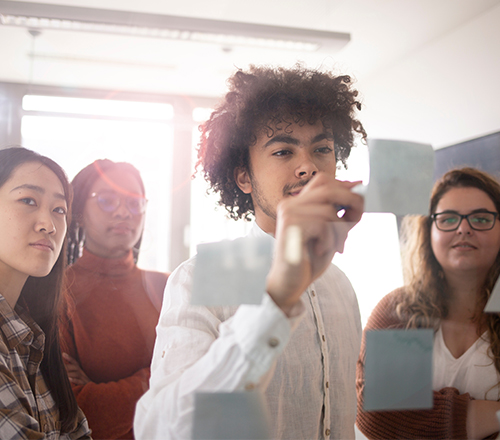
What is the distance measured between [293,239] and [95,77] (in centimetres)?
69

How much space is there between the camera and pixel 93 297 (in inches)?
22.2

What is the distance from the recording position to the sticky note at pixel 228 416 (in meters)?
0.35

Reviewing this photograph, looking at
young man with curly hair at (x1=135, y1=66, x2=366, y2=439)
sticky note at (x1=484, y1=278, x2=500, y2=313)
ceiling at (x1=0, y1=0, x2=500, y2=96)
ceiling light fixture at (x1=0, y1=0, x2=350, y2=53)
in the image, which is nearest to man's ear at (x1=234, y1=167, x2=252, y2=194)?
young man with curly hair at (x1=135, y1=66, x2=366, y2=439)

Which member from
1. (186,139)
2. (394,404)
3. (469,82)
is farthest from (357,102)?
(394,404)

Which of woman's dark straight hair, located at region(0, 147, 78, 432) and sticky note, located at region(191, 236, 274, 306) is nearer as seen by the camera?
sticky note, located at region(191, 236, 274, 306)

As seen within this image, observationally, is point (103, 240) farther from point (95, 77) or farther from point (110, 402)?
point (95, 77)

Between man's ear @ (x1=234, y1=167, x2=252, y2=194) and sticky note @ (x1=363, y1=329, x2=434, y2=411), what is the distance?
237mm

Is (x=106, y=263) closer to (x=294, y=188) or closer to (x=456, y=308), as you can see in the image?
(x=294, y=188)

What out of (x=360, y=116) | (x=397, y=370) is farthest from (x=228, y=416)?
(x=360, y=116)

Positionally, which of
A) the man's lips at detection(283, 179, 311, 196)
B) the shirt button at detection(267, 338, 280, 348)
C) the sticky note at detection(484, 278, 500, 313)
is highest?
the man's lips at detection(283, 179, 311, 196)

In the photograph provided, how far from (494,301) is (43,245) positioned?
0.55 metres

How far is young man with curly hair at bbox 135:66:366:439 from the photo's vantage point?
34 centimetres

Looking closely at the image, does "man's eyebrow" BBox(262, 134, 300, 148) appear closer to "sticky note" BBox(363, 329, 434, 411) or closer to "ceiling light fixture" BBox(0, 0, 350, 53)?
"sticky note" BBox(363, 329, 434, 411)

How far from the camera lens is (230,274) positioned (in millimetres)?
356
